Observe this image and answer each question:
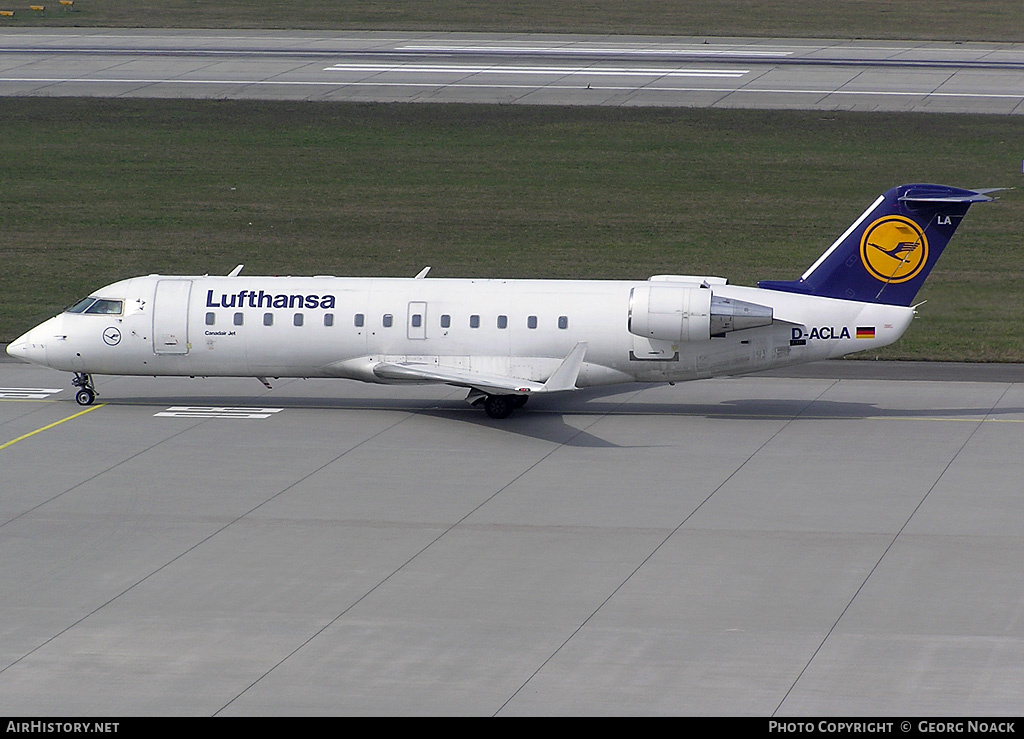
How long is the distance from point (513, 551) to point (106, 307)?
46.6 feet

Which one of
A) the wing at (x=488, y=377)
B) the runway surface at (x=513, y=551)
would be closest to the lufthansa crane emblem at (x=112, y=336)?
the runway surface at (x=513, y=551)

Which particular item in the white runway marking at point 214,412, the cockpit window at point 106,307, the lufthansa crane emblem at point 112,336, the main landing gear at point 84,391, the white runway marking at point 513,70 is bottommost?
the white runway marking at point 214,412

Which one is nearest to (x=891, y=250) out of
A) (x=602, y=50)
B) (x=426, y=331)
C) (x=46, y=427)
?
(x=426, y=331)

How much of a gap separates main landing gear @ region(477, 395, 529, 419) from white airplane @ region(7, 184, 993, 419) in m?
0.03

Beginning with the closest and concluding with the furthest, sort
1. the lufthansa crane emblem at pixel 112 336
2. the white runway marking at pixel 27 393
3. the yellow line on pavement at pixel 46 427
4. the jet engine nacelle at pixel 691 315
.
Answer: the yellow line on pavement at pixel 46 427, the jet engine nacelle at pixel 691 315, the lufthansa crane emblem at pixel 112 336, the white runway marking at pixel 27 393

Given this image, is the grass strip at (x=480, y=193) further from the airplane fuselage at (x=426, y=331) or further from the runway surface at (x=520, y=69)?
the airplane fuselage at (x=426, y=331)

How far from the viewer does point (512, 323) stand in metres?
33.0

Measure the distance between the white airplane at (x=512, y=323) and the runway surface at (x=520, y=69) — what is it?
40.0 metres

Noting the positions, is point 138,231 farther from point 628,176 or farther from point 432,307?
point 432,307

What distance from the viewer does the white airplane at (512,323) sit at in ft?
107

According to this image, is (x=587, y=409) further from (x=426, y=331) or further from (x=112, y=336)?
(x=112, y=336)

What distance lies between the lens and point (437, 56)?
84438 millimetres

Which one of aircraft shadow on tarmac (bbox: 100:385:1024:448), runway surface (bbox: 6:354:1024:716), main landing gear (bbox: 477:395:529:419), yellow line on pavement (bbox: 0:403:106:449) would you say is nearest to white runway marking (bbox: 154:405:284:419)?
runway surface (bbox: 6:354:1024:716)

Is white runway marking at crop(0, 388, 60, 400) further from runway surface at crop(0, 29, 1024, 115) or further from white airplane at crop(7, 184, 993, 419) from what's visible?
→ runway surface at crop(0, 29, 1024, 115)
